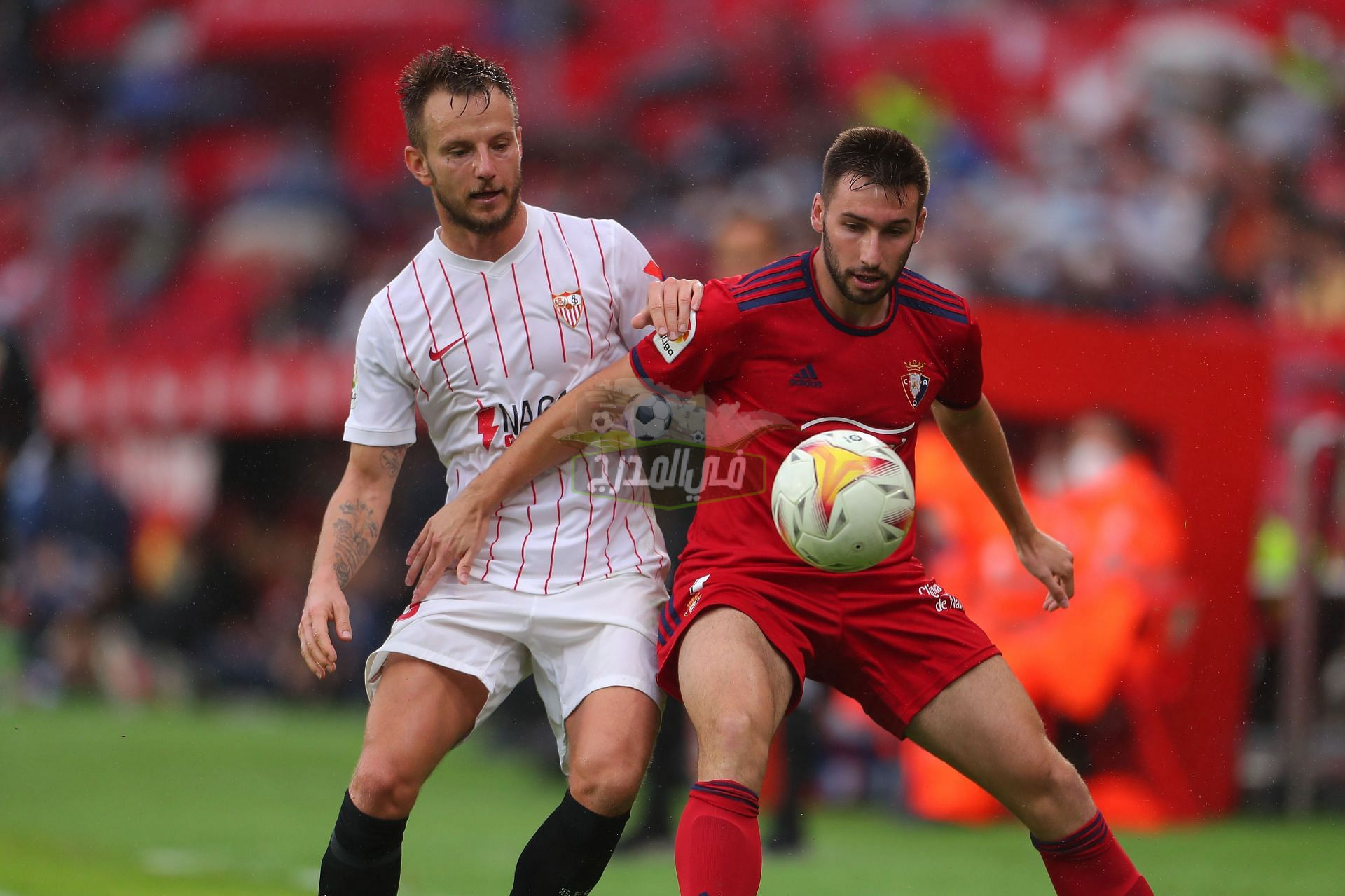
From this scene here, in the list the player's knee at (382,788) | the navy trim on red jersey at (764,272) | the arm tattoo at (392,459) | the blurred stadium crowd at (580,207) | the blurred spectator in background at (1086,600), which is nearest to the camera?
the player's knee at (382,788)

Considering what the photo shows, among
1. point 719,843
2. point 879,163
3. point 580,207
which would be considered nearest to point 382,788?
point 719,843

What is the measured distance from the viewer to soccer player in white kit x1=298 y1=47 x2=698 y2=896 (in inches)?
150

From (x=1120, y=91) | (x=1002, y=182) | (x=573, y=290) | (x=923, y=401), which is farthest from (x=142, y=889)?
(x=1120, y=91)

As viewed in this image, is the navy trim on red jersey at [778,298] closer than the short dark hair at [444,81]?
Yes

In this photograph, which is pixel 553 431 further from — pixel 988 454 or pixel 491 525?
pixel 988 454

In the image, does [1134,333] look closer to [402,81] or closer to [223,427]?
[402,81]

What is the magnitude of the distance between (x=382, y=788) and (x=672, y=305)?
1.31 meters

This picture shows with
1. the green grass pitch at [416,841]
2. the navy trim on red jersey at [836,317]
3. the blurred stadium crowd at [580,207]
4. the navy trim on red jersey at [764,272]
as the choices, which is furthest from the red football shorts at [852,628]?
the blurred stadium crowd at [580,207]

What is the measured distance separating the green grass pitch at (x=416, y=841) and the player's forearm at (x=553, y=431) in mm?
2530

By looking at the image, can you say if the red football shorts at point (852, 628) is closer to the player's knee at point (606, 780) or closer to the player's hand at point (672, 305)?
the player's knee at point (606, 780)

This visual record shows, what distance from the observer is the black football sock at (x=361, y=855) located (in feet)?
12.5

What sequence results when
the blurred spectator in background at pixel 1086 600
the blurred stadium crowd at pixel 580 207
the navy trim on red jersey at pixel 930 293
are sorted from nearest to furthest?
the navy trim on red jersey at pixel 930 293, the blurred spectator in background at pixel 1086 600, the blurred stadium crowd at pixel 580 207

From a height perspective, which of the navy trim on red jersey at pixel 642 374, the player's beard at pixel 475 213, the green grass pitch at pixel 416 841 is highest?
the player's beard at pixel 475 213

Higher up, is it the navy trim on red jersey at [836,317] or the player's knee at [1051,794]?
the navy trim on red jersey at [836,317]
